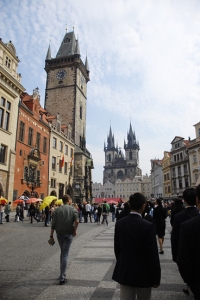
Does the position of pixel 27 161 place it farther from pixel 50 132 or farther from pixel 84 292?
pixel 84 292

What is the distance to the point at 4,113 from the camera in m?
22.2

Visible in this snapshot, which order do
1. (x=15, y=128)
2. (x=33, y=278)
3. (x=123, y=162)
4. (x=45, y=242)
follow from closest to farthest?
1. (x=33, y=278)
2. (x=45, y=242)
3. (x=15, y=128)
4. (x=123, y=162)

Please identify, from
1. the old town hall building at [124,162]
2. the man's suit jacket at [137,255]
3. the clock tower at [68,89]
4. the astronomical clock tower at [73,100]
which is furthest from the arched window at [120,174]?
the man's suit jacket at [137,255]

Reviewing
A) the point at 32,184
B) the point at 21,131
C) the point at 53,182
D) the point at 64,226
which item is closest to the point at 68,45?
the point at 53,182

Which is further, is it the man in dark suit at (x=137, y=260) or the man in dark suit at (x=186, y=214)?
the man in dark suit at (x=186, y=214)

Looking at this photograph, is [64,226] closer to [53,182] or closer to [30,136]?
[30,136]

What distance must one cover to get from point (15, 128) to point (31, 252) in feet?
60.5

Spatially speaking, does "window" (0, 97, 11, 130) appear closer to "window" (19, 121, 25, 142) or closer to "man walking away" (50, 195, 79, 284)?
"window" (19, 121, 25, 142)

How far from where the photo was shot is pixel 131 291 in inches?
110

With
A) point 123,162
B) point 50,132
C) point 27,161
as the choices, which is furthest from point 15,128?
point 123,162

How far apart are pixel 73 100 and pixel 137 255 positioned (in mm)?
43096

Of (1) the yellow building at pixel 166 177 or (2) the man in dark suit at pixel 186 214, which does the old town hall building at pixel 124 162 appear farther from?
(2) the man in dark suit at pixel 186 214

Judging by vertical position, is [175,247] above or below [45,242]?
above

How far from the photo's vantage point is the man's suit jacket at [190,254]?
235 centimetres
